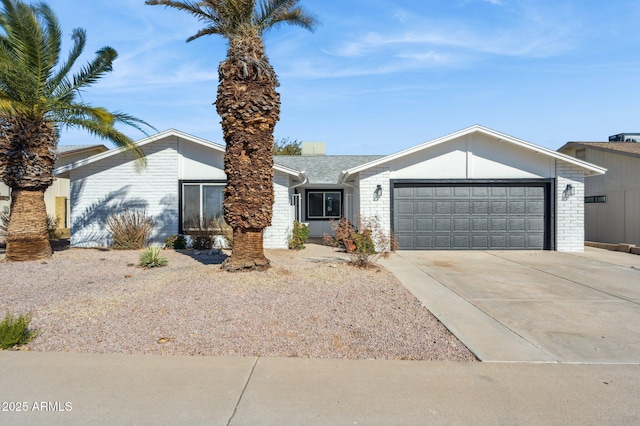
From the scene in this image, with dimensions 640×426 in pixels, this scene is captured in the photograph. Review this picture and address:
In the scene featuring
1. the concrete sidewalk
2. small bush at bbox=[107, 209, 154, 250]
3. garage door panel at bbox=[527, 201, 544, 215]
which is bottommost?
the concrete sidewalk

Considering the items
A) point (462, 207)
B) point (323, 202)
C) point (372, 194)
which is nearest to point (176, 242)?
point (372, 194)

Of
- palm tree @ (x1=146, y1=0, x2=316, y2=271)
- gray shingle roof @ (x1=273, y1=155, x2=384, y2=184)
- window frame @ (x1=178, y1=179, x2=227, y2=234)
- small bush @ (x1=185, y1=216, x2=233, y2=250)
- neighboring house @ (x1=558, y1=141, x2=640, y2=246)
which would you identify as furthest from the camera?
gray shingle roof @ (x1=273, y1=155, x2=384, y2=184)

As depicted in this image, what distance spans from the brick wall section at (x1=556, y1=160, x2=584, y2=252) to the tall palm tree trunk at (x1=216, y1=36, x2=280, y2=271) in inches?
427

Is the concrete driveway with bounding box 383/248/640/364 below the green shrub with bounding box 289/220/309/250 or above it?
below

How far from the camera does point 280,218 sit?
1480 cm

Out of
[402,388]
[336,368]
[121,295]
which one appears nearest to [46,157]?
[121,295]

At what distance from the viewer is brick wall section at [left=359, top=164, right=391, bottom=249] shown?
14430 millimetres

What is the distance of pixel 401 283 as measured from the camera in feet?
27.9

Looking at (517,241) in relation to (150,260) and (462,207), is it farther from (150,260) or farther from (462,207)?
(150,260)

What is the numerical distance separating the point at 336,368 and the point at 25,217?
1069cm

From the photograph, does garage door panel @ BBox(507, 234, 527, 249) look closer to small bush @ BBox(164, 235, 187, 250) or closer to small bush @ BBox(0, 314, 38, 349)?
small bush @ BBox(164, 235, 187, 250)

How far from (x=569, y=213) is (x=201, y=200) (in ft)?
42.3

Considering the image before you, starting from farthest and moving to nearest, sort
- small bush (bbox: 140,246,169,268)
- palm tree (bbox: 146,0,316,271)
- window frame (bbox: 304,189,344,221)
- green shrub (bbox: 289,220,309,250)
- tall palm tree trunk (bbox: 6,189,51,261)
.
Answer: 1. window frame (bbox: 304,189,344,221)
2. green shrub (bbox: 289,220,309,250)
3. tall palm tree trunk (bbox: 6,189,51,261)
4. small bush (bbox: 140,246,169,268)
5. palm tree (bbox: 146,0,316,271)

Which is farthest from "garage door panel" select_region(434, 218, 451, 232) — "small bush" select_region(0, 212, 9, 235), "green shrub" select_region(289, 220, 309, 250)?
"small bush" select_region(0, 212, 9, 235)
